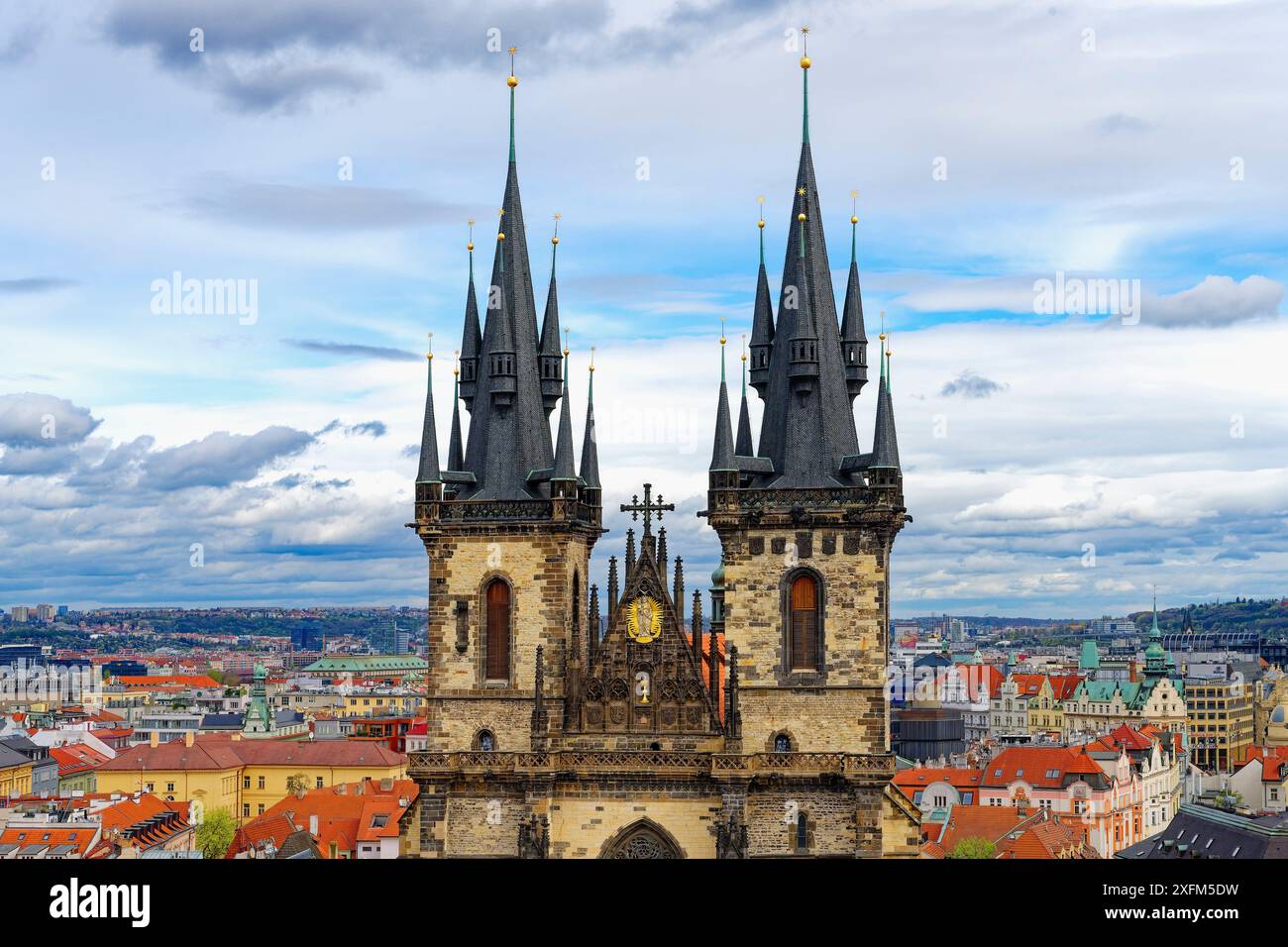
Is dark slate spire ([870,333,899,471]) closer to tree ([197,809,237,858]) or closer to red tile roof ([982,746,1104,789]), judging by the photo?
tree ([197,809,237,858])

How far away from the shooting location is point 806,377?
191 ft

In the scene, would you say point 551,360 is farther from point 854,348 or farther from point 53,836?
point 53,836

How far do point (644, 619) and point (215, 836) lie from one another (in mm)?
72263

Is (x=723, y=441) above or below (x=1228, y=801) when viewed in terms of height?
above

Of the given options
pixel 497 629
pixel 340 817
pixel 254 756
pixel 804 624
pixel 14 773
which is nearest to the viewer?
pixel 804 624

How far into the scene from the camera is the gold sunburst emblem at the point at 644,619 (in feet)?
191

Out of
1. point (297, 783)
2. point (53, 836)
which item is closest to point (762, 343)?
point (53, 836)

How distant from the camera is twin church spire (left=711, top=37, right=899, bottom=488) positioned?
57.6m

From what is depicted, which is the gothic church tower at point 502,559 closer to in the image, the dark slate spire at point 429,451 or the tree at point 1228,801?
the dark slate spire at point 429,451

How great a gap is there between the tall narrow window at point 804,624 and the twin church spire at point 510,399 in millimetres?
7894

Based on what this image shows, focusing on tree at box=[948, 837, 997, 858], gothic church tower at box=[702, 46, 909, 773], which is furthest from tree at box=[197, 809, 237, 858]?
gothic church tower at box=[702, 46, 909, 773]

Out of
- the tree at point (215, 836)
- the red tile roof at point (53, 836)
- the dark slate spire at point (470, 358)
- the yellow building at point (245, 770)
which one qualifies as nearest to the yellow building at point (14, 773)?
the yellow building at point (245, 770)
